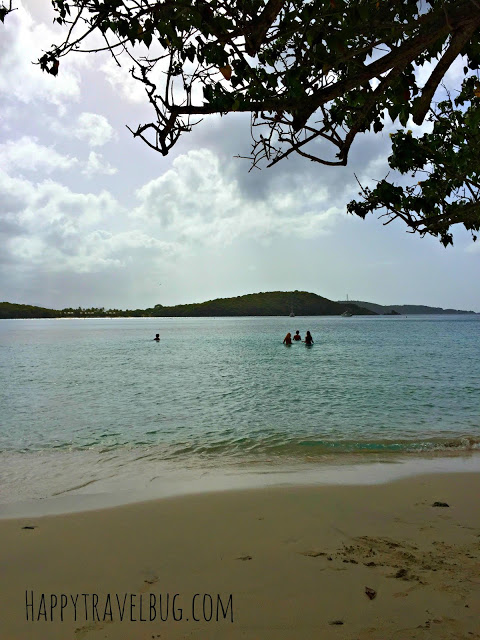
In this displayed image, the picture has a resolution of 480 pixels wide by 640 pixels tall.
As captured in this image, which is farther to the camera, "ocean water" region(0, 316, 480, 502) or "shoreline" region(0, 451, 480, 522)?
"ocean water" region(0, 316, 480, 502)

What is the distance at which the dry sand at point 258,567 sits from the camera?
3.73m

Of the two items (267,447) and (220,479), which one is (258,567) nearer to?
(220,479)

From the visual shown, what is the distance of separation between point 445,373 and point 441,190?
24.6m

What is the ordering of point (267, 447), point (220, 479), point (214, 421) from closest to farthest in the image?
1. point (220, 479)
2. point (267, 447)
3. point (214, 421)

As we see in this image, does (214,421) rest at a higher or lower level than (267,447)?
lower

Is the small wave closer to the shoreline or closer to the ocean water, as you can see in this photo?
the ocean water

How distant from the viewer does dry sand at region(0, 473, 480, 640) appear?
373 centimetres

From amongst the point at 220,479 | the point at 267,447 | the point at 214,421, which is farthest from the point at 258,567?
the point at 214,421

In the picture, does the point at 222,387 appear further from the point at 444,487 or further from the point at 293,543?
the point at 293,543

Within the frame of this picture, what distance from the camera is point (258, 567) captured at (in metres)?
4.65

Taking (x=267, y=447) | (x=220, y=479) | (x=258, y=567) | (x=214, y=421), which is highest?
(x=258, y=567)

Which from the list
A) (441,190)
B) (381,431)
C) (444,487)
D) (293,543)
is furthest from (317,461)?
(441,190)

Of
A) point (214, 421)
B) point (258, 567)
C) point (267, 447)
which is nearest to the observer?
point (258, 567)

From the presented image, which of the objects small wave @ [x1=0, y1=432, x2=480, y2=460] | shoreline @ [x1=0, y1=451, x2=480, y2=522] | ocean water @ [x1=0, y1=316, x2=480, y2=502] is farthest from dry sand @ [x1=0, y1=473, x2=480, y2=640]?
small wave @ [x1=0, y1=432, x2=480, y2=460]
